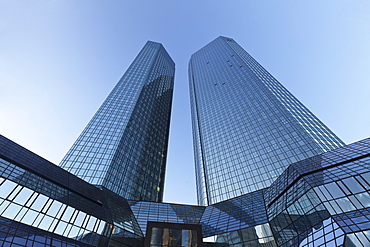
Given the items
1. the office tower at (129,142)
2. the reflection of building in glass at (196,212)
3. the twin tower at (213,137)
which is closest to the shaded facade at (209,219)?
the reflection of building in glass at (196,212)

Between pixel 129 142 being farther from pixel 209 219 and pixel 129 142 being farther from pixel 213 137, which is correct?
pixel 209 219

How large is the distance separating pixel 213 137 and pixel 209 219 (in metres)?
58.7

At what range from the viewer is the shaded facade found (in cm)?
2719

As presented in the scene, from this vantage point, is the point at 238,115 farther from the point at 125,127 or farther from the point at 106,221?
the point at 106,221

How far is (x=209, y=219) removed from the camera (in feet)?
154

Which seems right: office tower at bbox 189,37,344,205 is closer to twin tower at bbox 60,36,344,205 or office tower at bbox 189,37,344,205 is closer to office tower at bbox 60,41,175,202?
twin tower at bbox 60,36,344,205

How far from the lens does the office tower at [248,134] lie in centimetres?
7412

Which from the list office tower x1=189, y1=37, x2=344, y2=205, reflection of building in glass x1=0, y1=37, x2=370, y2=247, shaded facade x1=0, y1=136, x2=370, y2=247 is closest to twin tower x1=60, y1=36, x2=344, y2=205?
office tower x1=189, y1=37, x2=344, y2=205

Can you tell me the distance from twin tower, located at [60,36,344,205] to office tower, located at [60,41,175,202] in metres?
0.33

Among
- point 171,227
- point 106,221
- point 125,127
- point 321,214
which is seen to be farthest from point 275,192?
point 125,127

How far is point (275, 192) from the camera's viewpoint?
43438 millimetres

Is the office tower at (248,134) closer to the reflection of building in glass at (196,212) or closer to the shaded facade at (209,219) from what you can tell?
the reflection of building in glass at (196,212)

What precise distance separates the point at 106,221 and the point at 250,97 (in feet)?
292

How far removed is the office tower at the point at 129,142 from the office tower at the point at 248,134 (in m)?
22.2
